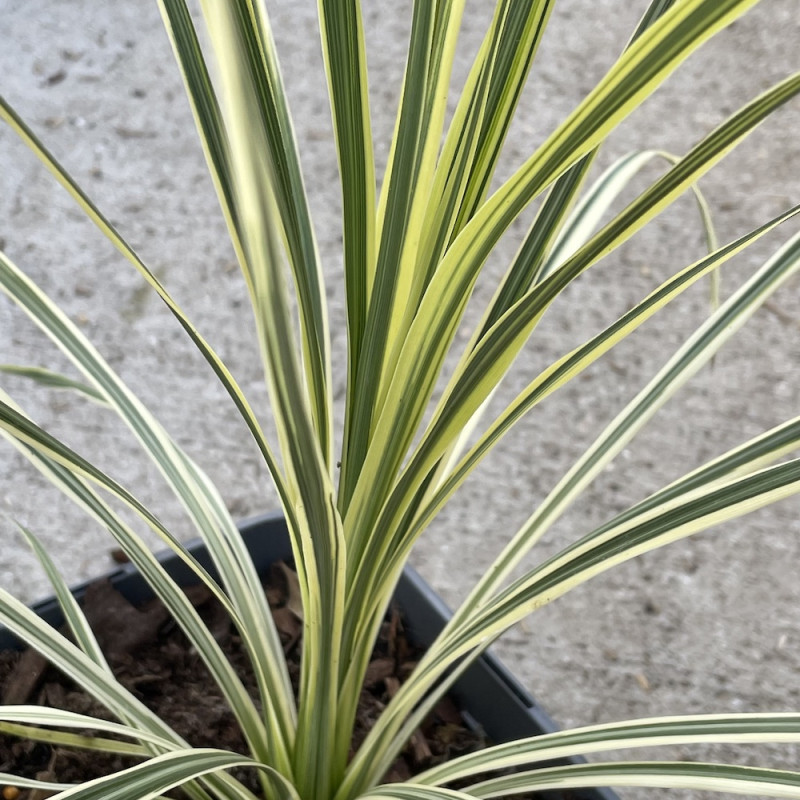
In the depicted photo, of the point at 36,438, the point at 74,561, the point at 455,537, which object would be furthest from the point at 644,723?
the point at 74,561

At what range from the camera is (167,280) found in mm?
1247

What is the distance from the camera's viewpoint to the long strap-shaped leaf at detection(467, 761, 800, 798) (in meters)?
0.37

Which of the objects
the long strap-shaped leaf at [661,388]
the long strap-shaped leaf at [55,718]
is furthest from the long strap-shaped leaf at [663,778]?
the long strap-shaped leaf at [55,718]

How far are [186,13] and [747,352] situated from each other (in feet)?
3.52

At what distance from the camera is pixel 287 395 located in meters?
0.28

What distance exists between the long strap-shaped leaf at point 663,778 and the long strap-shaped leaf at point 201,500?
13 centimetres

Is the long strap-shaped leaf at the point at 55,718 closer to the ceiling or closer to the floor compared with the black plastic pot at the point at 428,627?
closer to the floor

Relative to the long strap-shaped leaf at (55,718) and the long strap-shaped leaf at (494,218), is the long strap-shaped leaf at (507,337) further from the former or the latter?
the long strap-shaped leaf at (55,718)

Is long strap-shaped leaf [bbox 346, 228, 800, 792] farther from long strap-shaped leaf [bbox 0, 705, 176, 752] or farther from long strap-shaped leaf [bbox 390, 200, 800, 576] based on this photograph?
long strap-shaped leaf [bbox 0, 705, 176, 752]

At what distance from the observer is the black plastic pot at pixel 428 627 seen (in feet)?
2.12

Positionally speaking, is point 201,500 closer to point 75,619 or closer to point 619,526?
point 75,619

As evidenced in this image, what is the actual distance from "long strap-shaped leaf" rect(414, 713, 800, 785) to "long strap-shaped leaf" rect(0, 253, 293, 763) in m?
0.12

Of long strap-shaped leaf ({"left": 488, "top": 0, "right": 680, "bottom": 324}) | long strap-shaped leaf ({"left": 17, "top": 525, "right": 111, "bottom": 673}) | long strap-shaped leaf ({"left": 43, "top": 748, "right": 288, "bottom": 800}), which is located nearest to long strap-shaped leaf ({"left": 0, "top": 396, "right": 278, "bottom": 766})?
long strap-shaped leaf ({"left": 17, "top": 525, "right": 111, "bottom": 673})

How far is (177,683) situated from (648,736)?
427 millimetres
